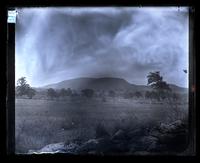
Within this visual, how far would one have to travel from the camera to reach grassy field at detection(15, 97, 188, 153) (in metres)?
4.94

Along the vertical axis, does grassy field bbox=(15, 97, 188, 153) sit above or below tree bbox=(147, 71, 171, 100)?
below

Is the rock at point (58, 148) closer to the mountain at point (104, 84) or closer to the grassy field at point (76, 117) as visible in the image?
the grassy field at point (76, 117)

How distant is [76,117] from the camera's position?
495 centimetres

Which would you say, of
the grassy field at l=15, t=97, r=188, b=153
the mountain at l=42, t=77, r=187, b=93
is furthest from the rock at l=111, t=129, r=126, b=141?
the mountain at l=42, t=77, r=187, b=93

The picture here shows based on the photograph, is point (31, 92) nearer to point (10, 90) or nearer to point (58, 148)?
point (10, 90)

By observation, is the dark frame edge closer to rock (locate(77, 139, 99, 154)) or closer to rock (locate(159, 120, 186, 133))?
rock (locate(77, 139, 99, 154))

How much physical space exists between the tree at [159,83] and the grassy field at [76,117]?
0.51 feet

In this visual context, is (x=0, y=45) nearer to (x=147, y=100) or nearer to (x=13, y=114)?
(x=13, y=114)

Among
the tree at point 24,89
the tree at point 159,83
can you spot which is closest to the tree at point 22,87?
the tree at point 24,89

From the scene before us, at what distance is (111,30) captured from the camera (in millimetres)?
4969

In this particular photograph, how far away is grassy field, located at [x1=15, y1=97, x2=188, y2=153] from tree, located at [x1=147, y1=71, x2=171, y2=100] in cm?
16

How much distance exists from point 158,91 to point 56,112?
1.46 m

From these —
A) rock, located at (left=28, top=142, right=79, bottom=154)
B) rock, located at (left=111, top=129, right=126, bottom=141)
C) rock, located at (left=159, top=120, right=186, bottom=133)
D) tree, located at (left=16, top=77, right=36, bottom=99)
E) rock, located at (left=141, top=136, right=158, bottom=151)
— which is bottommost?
rock, located at (left=28, top=142, right=79, bottom=154)

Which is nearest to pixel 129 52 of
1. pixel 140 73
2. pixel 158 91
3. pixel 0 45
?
pixel 140 73
